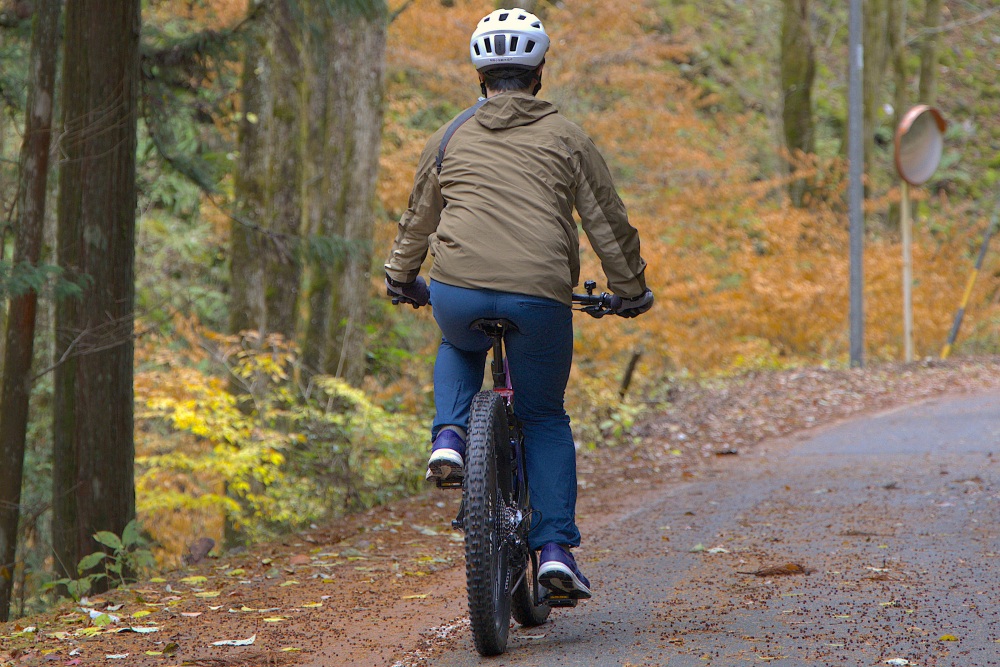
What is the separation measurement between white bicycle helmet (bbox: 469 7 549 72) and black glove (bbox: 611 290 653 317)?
3.22ft

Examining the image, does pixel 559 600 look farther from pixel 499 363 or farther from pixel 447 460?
pixel 499 363

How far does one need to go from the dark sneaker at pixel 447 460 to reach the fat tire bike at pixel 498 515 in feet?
0.23

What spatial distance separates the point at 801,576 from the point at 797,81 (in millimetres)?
18585

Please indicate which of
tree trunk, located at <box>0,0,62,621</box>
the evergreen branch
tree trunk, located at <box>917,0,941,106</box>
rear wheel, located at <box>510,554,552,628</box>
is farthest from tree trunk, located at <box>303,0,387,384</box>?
tree trunk, located at <box>917,0,941,106</box>

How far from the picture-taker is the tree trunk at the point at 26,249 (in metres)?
7.73

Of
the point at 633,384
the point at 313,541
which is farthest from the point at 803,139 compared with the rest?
the point at 313,541

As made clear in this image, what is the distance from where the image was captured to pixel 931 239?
779 inches

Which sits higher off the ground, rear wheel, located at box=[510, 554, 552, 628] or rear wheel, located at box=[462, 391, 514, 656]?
rear wheel, located at box=[462, 391, 514, 656]

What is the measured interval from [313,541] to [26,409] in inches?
93.7

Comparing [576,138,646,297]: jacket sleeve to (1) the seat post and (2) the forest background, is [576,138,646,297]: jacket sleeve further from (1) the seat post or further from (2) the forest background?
(2) the forest background

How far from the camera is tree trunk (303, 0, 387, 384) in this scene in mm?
12328

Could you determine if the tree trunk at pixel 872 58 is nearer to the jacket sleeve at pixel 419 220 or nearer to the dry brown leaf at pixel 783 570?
the dry brown leaf at pixel 783 570

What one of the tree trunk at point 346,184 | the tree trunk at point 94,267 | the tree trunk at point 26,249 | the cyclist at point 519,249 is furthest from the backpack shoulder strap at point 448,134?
the tree trunk at point 346,184

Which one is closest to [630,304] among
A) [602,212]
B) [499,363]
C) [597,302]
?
[597,302]
